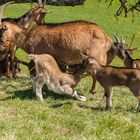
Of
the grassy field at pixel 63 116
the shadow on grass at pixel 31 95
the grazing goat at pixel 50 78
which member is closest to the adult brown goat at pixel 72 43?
the grassy field at pixel 63 116

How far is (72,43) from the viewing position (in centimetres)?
1276

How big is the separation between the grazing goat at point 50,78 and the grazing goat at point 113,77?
0.57m

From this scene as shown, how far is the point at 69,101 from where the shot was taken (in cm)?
1137

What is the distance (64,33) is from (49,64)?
1745 millimetres

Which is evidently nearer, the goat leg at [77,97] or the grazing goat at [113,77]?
the grazing goat at [113,77]

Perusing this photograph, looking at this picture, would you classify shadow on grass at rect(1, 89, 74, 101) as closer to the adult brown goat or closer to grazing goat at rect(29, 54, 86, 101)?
grazing goat at rect(29, 54, 86, 101)

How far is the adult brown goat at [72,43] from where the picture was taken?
12.6m

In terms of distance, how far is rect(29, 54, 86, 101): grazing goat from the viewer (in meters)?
11.3

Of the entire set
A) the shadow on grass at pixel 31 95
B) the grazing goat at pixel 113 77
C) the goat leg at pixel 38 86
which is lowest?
the shadow on grass at pixel 31 95

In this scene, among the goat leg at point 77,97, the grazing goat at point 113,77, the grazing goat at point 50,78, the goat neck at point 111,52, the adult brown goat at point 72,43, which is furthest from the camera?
the goat neck at point 111,52

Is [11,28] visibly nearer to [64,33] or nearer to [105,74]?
[64,33]

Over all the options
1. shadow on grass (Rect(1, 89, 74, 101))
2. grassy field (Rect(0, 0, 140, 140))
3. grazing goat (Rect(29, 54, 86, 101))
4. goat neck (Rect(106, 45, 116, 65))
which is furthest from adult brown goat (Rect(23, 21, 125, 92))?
grazing goat (Rect(29, 54, 86, 101))

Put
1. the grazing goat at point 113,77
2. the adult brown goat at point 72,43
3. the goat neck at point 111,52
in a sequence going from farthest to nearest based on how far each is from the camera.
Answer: the goat neck at point 111,52 < the adult brown goat at point 72,43 < the grazing goat at point 113,77

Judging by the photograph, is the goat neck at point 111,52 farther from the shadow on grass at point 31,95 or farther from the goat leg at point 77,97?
the shadow on grass at point 31,95
